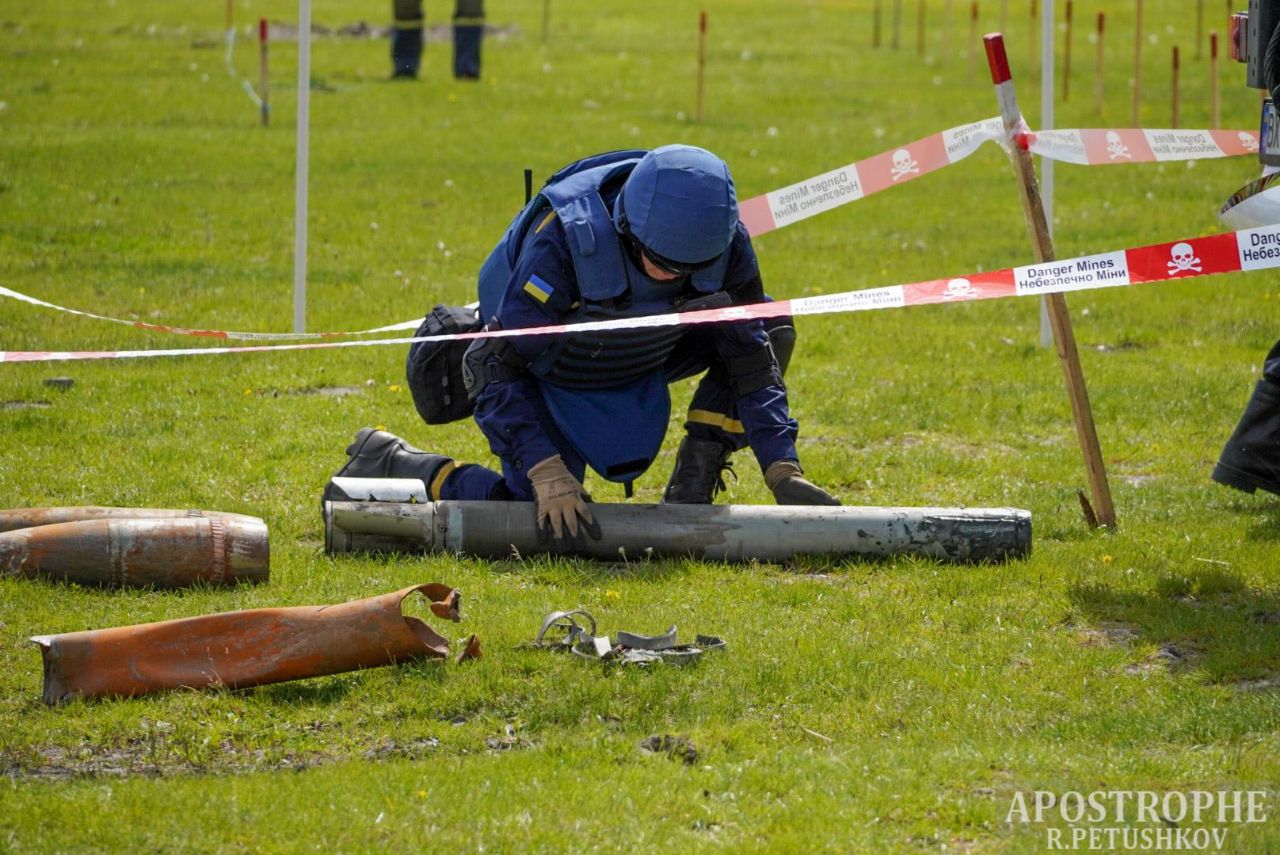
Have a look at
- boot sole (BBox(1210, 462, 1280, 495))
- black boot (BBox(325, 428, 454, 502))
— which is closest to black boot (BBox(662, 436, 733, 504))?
black boot (BBox(325, 428, 454, 502))

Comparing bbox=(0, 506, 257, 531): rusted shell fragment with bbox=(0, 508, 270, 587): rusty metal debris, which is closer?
bbox=(0, 508, 270, 587): rusty metal debris

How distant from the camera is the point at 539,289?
19.7ft

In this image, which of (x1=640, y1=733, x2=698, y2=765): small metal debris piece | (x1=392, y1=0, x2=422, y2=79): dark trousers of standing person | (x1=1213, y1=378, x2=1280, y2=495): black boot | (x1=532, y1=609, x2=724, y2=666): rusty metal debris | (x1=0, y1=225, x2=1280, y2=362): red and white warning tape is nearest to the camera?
(x1=640, y1=733, x2=698, y2=765): small metal debris piece

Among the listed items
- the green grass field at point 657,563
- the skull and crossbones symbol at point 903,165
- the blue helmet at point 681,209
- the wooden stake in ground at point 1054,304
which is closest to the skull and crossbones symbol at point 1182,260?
the wooden stake in ground at point 1054,304

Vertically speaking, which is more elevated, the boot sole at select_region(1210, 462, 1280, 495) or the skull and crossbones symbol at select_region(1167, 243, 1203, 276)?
the skull and crossbones symbol at select_region(1167, 243, 1203, 276)

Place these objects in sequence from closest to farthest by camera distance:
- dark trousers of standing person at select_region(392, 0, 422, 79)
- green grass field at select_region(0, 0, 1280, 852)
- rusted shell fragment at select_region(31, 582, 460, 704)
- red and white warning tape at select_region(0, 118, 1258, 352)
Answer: green grass field at select_region(0, 0, 1280, 852)
rusted shell fragment at select_region(31, 582, 460, 704)
red and white warning tape at select_region(0, 118, 1258, 352)
dark trousers of standing person at select_region(392, 0, 422, 79)

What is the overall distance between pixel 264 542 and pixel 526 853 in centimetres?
221

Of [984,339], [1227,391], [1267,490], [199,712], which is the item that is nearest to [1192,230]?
[984,339]

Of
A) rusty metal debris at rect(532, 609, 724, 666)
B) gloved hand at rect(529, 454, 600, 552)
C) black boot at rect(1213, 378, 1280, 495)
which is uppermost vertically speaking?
black boot at rect(1213, 378, 1280, 495)

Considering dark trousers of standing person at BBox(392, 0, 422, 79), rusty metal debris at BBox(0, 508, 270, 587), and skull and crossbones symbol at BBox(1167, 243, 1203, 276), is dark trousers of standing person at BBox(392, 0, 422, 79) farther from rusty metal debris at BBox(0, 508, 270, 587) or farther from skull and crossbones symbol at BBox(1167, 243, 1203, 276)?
skull and crossbones symbol at BBox(1167, 243, 1203, 276)

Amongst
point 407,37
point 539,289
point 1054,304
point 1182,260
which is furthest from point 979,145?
point 407,37

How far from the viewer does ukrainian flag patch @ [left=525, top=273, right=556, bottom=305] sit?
236 inches

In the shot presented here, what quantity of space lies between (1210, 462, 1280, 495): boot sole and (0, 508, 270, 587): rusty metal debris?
370 cm

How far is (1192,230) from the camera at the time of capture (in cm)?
1305
